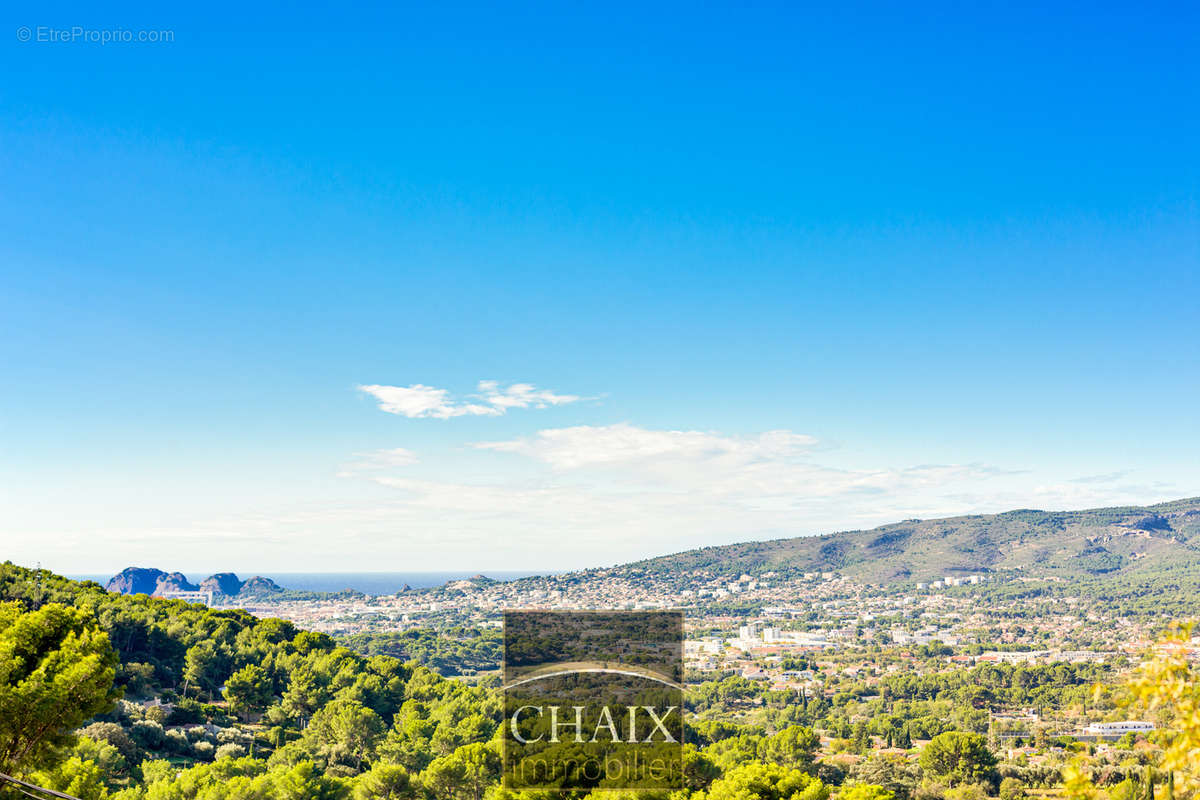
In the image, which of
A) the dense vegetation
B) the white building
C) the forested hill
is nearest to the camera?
the dense vegetation

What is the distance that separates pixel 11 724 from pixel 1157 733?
1324 centimetres

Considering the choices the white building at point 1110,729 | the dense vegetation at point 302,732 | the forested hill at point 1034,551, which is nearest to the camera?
the dense vegetation at point 302,732

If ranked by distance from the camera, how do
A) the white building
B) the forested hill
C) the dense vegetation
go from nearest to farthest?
the dense vegetation < the white building < the forested hill

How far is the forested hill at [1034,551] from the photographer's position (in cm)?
16512

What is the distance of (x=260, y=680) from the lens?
28609 mm

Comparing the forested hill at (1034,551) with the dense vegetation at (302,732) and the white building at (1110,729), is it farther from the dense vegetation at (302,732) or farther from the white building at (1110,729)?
the dense vegetation at (302,732)

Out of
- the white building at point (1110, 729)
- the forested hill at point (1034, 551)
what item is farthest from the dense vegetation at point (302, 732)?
the forested hill at point (1034, 551)

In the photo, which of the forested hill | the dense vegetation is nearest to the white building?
the dense vegetation

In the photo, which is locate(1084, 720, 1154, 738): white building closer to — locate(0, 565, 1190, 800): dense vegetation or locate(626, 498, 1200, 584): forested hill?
locate(0, 565, 1190, 800): dense vegetation

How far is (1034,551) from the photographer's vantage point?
593ft

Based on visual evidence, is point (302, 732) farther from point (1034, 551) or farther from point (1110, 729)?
point (1034, 551)

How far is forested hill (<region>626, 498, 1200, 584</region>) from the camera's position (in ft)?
542

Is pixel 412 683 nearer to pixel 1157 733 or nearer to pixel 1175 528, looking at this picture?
pixel 1157 733

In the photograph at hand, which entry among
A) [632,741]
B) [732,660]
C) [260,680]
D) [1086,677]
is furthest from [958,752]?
[732,660]
